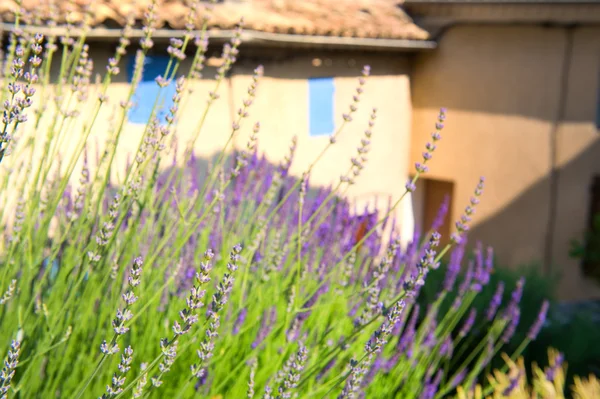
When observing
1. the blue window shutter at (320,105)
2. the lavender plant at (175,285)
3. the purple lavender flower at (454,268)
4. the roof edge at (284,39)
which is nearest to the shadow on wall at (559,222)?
the roof edge at (284,39)

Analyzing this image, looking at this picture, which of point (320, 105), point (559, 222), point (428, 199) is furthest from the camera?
point (428, 199)

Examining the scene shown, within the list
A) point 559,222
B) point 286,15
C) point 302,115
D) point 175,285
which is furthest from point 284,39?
point 175,285

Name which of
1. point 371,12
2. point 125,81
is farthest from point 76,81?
point 371,12

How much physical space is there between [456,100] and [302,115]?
3.05 meters

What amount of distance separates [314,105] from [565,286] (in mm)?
4319

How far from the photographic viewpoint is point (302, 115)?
9.63 m

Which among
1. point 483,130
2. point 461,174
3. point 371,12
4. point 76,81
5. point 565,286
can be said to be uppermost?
point 371,12

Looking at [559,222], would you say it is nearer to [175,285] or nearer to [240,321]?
[175,285]

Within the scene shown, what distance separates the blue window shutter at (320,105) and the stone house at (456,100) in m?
0.02

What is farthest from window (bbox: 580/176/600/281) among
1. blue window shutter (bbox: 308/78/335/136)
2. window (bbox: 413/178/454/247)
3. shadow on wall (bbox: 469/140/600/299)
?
blue window shutter (bbox: 308/78/335/136)

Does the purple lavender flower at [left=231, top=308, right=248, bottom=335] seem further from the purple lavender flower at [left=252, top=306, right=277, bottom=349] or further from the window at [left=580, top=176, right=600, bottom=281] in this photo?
the window at [left=580, top=176, right=600, bottom=281]

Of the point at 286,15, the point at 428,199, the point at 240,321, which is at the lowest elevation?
the point at 428,199

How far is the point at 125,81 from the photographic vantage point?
7.82 meters

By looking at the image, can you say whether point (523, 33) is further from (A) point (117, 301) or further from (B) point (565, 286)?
(A) point (117, 301)
